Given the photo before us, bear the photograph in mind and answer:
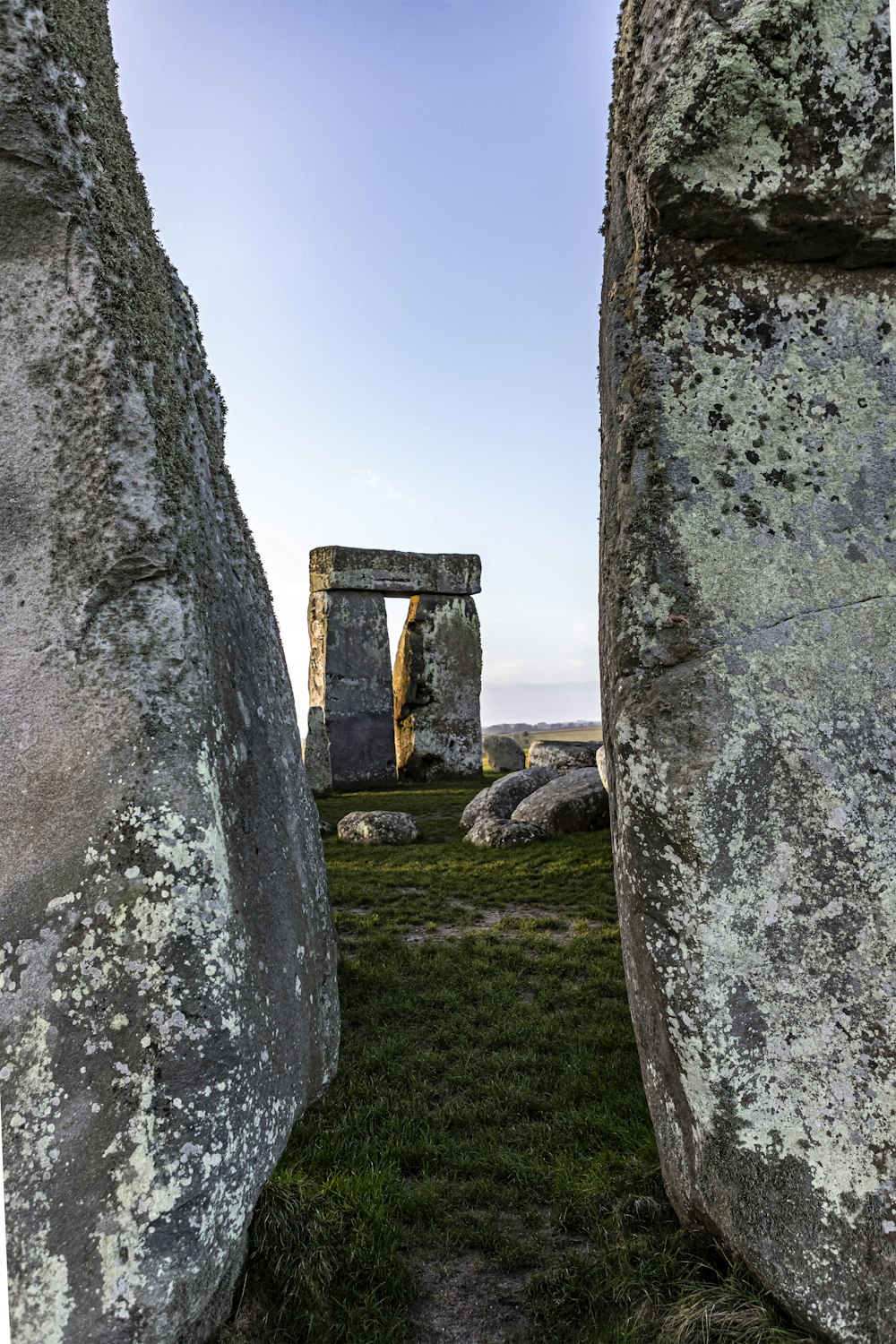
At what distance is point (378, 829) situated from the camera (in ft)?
27.2

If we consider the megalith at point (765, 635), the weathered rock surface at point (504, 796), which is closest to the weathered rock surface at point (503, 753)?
the weathered rock surface at point (504, 796)

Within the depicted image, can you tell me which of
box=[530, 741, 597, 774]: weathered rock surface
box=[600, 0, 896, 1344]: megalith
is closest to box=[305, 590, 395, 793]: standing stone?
box=[530, 741, 597, 774]: weathered rock surface

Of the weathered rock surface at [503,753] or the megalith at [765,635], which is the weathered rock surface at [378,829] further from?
the weathered rock surface at [503,753]

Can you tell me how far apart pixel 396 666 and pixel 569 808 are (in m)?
7.93

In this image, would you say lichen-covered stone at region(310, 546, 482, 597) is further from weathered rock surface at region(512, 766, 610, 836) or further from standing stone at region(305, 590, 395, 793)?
weathered rock surface at region(512, 766, 610, 836)

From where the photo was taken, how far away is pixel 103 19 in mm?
2275

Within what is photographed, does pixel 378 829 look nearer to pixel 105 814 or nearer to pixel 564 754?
pixel 564 754

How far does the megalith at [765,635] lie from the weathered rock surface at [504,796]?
20.9 feet

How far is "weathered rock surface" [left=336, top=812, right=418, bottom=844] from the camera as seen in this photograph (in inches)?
325

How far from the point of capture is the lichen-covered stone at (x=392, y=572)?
1450cm

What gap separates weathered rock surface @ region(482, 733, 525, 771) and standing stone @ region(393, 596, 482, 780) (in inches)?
49.2

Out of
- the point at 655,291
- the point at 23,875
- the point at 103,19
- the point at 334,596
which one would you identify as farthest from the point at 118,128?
the point at 334,596

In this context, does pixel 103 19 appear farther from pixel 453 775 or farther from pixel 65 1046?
pixel 453 775

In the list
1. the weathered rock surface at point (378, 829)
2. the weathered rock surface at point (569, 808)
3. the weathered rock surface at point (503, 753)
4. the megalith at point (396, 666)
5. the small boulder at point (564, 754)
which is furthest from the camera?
the weathered rock surface at point (503, 753)
